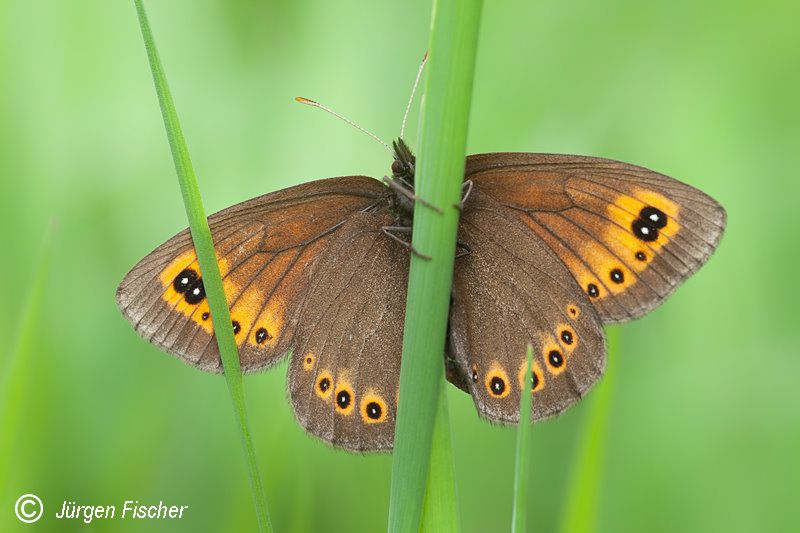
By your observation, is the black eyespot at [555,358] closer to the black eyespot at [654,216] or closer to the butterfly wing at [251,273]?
the black eyespot at [654,216]

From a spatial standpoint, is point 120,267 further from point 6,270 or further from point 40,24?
point 40,24

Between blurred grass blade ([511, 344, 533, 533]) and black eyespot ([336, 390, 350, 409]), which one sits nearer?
blurred grass blade ([511, 344, 533, 533])

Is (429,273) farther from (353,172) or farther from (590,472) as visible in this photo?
(353,172)

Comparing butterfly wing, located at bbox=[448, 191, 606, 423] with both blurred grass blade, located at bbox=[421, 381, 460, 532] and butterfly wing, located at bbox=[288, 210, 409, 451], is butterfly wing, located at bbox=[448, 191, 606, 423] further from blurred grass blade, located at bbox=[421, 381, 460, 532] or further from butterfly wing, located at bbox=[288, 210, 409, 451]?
blurred grass blade, located at bbox=[421, 381, 460, 532]

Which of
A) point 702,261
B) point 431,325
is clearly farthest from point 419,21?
point 431,325

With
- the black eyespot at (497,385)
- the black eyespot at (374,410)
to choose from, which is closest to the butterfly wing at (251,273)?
the black eyespot at (374,410)

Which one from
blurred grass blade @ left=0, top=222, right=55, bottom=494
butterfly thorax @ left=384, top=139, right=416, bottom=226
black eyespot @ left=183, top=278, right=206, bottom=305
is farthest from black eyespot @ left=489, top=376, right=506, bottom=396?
blurred grass blade @ left=0, top=222, right=55, bottom=494
